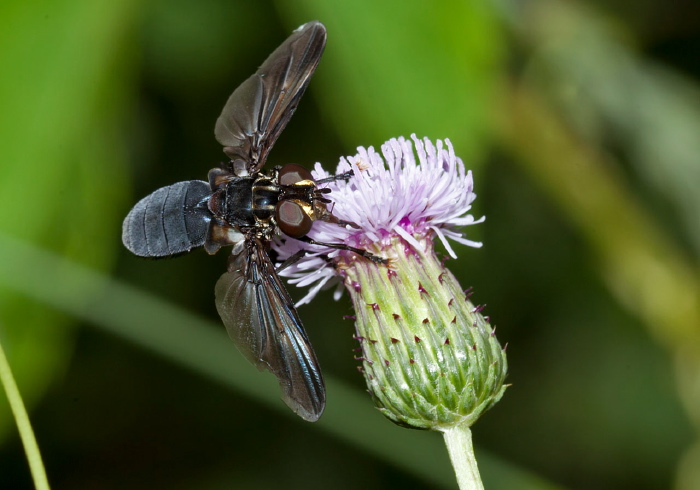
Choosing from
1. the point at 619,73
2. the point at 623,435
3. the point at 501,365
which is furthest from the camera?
the point at 623,435

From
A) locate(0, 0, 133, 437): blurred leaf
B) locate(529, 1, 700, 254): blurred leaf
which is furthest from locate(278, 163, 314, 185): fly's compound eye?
locate(529, 1, 700, 254): blurred leaf

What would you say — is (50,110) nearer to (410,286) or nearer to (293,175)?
(293,175)

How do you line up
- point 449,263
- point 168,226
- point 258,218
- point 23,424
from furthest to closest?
point 449,263
point 168,226
point 258,218
point 23,424

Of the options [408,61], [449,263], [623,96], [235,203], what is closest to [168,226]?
[235,203]

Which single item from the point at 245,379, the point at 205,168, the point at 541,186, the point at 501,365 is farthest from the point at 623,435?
the point at 205,168

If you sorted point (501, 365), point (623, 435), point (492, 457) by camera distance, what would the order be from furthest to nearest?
1. point (623, 435)
2. point (492, 457)
3. point (501, 365)

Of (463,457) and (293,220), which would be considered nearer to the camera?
(463,457)

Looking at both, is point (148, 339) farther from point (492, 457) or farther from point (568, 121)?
point (568, 121)
